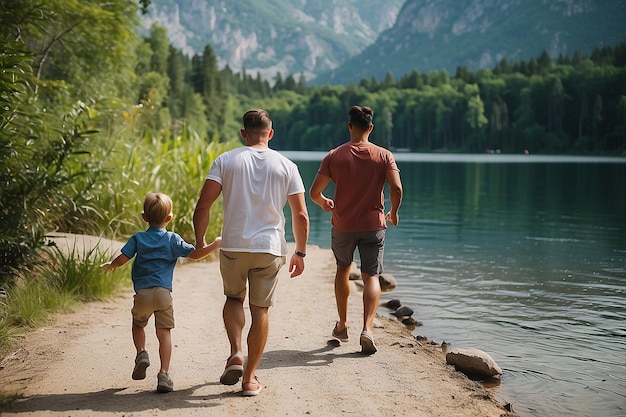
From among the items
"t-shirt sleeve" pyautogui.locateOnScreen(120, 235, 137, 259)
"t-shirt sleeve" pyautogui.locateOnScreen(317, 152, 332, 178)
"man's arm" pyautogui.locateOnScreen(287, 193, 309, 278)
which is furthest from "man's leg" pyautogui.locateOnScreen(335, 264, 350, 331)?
"t-shirt sleeve" pyautogui.locateOnScreen(120, 235, 137, 259)

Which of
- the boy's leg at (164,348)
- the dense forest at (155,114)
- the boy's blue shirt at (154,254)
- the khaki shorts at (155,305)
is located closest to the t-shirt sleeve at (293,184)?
the boy's blue shirt at (154,254)

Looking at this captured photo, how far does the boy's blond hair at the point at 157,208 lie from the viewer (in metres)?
5.42

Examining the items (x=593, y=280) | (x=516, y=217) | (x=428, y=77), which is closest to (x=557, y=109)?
(x=428, y=77)

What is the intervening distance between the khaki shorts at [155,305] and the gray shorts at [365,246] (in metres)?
2.03

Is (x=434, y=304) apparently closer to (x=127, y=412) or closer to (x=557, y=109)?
(x=127, y=412)

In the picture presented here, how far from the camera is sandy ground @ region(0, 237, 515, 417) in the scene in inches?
208

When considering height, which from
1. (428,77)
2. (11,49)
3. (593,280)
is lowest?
(593,280)

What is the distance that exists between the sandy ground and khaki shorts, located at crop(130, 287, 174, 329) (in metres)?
0.55

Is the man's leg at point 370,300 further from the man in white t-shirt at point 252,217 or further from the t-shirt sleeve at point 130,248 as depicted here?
the t-shirt sleeve at point 130,248

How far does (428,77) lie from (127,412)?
18103 cm

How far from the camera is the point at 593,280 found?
45.0 ft

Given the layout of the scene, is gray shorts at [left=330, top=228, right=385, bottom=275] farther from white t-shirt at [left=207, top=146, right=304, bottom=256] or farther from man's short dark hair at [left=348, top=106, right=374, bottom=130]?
white t-shirt at [left=207, top=146, right=304, bottom=256]

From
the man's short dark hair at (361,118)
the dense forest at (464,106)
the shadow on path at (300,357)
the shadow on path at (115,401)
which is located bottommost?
the shadow on path at (300,357)

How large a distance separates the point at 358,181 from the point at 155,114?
4857 cm
